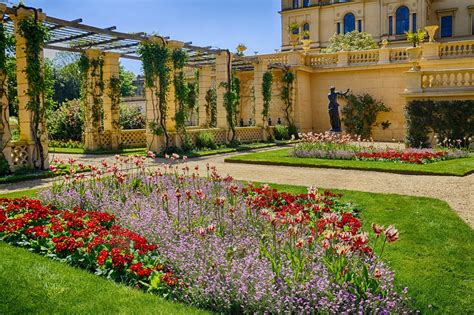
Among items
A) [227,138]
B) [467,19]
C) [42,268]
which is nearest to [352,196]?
[42,268]

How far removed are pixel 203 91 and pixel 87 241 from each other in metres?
16.9

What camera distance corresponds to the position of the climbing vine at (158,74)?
49.3ft

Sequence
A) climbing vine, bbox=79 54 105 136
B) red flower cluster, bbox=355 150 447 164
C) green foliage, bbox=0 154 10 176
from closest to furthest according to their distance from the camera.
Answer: green foliage, bbox=0 154 10 176, red flower cluster, bbox=355 150 447 164, climbing vine, bbox=79 54 105 136

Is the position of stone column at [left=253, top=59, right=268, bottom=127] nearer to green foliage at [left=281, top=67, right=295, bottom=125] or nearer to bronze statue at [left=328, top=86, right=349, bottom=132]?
green foliage at [left=281, top=67, right=295, bottom=125]

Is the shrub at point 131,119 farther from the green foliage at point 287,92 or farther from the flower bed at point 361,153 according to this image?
the flower bed at point 361,153

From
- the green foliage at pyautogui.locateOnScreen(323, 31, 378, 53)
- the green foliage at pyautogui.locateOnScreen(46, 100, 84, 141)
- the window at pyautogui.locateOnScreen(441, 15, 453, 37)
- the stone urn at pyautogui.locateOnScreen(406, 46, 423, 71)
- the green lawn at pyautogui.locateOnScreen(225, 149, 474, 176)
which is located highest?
the window at pyautogui.locateOnScreen(441, 15, 453, 37)

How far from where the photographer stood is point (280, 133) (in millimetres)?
22109

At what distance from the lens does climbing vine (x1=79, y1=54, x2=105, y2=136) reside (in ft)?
54.6

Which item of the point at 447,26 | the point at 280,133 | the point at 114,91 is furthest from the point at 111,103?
the point at 447,26

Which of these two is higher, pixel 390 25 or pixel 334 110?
pixel 390 25

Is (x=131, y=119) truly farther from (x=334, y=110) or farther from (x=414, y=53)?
(x=414, y=53)

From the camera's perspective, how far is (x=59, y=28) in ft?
41.8

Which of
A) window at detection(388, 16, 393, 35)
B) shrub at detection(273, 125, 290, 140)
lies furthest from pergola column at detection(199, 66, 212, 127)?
window at detection(388, 16, 393, 35)

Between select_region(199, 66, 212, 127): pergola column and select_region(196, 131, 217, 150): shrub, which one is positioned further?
select_region(199, 66, 212, 127): pergola column
